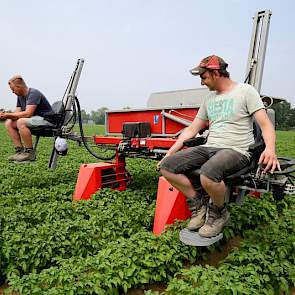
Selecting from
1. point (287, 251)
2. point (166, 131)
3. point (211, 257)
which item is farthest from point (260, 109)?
point (166, 131)

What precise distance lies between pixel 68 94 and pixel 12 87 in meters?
0.86

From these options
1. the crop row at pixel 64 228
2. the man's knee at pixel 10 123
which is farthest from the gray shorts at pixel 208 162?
the man's knee at pixel 10 123

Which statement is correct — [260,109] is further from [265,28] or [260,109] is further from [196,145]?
[265,28]

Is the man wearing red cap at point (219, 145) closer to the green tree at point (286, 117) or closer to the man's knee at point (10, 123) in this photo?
the man's knee at point (10, 123)

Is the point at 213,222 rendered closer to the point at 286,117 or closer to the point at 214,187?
the point at 214,187

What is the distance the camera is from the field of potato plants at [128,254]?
2814 mm

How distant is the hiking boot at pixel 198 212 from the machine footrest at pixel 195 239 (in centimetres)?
7

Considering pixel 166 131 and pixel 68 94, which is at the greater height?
pixel 68 94

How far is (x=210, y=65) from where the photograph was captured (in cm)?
326

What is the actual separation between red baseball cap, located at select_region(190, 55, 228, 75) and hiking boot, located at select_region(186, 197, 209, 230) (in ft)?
3.88

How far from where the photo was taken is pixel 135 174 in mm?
7582

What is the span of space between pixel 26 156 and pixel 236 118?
3236mm

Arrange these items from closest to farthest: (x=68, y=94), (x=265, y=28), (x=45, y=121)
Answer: (x=265, y=28)
(x=45, y=121)
(x=68, y=94)

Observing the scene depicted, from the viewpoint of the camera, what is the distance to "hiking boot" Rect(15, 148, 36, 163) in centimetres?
519
